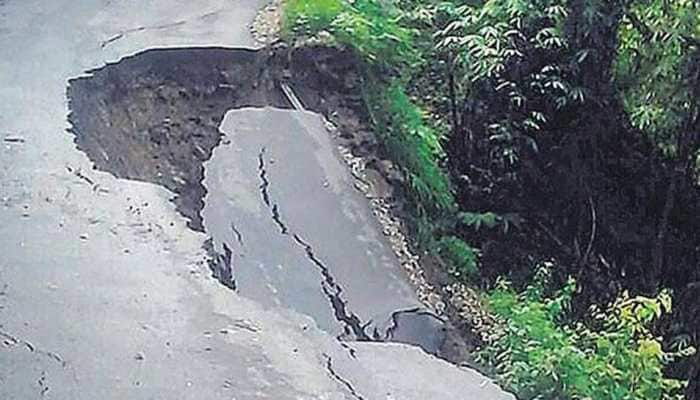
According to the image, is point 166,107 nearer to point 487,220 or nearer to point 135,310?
point 487,220

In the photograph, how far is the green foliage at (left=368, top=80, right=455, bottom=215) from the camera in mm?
7453

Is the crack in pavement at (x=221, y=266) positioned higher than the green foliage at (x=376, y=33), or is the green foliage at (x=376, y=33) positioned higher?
the green foliage at (x=376, y=33)

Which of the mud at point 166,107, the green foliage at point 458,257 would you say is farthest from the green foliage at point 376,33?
the green foliage at point 458,257

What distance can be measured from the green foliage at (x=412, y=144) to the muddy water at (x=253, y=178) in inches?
19.8

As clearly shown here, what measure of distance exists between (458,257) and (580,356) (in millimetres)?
2040

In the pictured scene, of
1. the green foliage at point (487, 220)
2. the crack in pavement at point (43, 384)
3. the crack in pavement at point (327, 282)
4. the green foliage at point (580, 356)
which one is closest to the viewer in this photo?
the crack in pavement at point (43, 384)

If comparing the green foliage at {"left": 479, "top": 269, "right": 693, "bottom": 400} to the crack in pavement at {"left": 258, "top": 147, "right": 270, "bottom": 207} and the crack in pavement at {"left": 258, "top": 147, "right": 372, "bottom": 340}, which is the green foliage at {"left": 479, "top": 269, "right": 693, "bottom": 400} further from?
the crack in pavement at {"left": 258, "top": 147, "right": 270, "bottom": 207}

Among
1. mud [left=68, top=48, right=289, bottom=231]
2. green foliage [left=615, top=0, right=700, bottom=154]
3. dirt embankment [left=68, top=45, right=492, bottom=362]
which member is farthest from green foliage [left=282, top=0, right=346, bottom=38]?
green foliage [left=615, top=0, right=700, bottom=154]

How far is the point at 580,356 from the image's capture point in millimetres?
5457

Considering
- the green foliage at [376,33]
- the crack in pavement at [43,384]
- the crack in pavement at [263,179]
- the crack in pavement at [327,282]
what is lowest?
the crack in pavement at [327,282]

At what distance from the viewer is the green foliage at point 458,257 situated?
7.36m

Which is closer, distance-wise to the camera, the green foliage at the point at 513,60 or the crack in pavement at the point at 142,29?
the crack in pavement at the point at 142,29

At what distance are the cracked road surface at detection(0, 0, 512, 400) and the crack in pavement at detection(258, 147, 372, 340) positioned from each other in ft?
0.10

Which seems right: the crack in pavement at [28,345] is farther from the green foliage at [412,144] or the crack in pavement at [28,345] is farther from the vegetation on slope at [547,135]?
the green foliage at [412,144]
